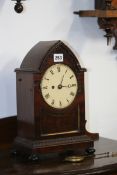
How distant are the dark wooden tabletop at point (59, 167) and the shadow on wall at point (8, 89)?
0.61 ft

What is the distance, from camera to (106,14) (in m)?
1.35

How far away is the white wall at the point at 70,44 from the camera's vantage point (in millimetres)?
1338

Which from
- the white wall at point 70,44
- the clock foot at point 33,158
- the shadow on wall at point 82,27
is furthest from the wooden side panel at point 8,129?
the shadow on wall at point 82,27

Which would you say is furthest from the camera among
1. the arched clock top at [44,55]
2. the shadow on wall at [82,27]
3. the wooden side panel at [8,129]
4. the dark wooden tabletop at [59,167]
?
the shadow on wall at [82,27]

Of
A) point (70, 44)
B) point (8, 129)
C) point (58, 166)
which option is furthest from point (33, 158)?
point (70, 44)

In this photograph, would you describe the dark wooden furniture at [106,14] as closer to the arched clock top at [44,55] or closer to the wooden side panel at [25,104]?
the arched clock top at [44,55]

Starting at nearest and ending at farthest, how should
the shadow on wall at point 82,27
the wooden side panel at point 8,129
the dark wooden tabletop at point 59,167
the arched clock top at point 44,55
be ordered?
the dark wooden tabletop at point 59,167, the arched clock top at point 44,55, the wooden side panel at point 8,129, the shadow on wall at point 82,27

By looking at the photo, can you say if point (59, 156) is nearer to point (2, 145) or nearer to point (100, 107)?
point (2, 145)

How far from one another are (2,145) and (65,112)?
0.79 feet

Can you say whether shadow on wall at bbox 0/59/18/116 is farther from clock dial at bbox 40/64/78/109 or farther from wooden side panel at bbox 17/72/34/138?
clock dial at bbox 40/64/78/109

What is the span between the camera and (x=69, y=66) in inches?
47.1

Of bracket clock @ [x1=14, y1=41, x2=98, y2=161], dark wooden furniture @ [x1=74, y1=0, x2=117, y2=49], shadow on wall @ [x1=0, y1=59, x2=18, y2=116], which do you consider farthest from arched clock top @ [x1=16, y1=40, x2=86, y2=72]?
dark wooden furniture @ [x1=74, y1=0, x2=117, y2=49]

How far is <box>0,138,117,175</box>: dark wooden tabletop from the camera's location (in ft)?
3.46

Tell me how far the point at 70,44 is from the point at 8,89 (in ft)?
0.94
